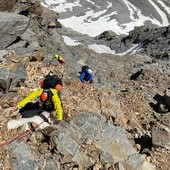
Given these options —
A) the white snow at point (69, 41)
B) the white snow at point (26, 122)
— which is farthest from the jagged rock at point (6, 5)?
the white snow at point (26, 122)

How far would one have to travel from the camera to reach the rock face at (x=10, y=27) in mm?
18953

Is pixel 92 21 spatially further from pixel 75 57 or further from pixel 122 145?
pixel 122 145

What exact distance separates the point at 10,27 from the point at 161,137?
398 inches

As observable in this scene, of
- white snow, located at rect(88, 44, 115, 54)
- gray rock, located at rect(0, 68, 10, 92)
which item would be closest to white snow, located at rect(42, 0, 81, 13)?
white snow, located at rect(88, 44, 115, 54)

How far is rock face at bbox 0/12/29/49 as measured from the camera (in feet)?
62.2

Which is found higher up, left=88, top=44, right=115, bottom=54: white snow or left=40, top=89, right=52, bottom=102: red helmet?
left=40, top=89, right=52, bottom=102: red helmet

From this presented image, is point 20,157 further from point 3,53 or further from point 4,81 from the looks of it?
point 3,53

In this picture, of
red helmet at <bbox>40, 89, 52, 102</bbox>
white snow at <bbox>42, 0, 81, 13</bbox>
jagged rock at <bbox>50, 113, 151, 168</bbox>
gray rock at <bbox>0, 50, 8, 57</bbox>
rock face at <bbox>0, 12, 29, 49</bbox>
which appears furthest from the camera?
white snow at <bbox>42, 0, 81, 13</bbox>

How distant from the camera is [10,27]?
19281 millimetres

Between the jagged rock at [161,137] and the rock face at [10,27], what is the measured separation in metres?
9.23

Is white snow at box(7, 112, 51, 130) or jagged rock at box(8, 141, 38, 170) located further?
white snow at box(7, 112, 51, 130)

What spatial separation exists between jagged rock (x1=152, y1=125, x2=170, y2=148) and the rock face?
364 inches

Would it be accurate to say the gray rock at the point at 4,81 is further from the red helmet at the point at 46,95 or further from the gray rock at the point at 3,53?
the red helmet at the point at 46,95

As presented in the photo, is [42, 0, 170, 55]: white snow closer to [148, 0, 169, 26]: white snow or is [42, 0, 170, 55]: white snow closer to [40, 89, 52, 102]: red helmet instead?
[148, 0, 169, 26]: white snow
